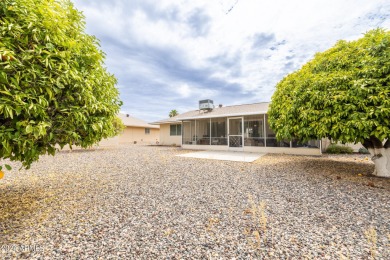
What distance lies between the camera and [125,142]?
24.2 m

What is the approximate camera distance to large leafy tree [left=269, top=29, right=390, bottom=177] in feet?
Answer: 13.8

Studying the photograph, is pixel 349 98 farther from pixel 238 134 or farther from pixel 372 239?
pixel 238 134

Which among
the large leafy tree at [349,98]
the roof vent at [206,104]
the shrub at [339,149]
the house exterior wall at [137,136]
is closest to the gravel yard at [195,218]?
the large leafy tree at [349,98]

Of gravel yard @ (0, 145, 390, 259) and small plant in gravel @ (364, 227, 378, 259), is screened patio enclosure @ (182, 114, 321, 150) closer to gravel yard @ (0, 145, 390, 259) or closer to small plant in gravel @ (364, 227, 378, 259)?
gravel yard @ (0, 145, 390, 259)

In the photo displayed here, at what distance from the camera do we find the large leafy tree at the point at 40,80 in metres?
2.03

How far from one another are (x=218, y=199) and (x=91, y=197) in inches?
118

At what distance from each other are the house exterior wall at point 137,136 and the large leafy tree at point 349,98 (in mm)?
21541

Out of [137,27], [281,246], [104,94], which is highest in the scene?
[137,27]

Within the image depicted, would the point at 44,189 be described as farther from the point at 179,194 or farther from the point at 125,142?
the point at 125,142

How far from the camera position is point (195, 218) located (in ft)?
9.83

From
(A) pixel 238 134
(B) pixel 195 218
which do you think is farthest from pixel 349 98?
(A) pixel 238 134

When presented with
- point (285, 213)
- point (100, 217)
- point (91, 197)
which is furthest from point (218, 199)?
point (91, 197)

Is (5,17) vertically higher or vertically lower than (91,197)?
higher

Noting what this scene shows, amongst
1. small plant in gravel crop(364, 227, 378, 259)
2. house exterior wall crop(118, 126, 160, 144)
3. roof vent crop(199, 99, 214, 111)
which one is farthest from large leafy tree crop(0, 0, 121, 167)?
house exterior wall crop(118, 126, 160, 144)
